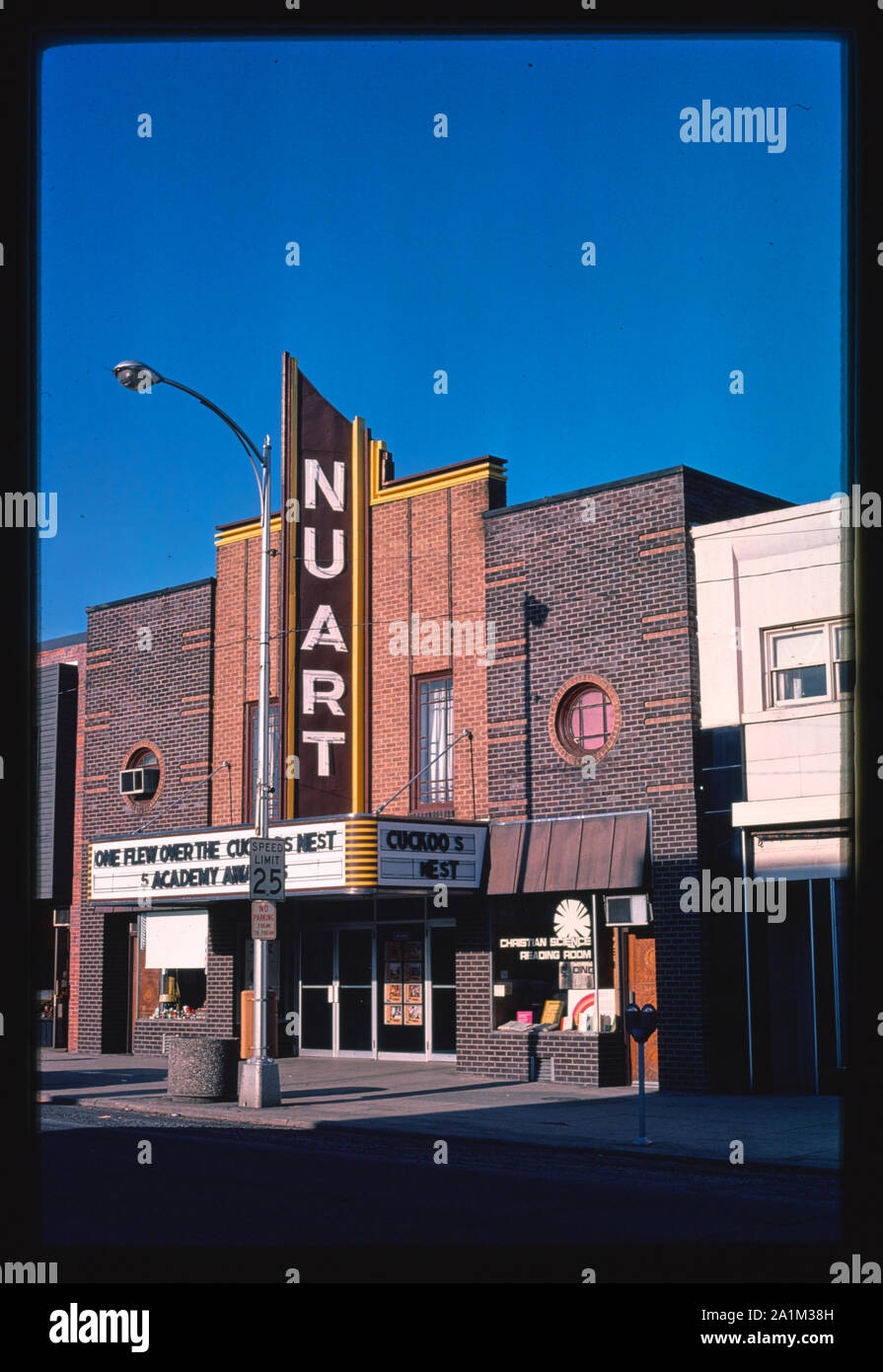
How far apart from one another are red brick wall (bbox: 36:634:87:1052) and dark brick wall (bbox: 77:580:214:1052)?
0.24 metres

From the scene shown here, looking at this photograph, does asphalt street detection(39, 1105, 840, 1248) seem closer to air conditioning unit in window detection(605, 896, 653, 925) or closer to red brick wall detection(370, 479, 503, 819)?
air conditioning unit in window detection(605, 896, 653, 925)

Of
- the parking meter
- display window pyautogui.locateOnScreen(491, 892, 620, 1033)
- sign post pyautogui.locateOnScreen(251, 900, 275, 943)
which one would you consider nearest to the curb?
the parking meter

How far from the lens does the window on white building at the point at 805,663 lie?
1925cm

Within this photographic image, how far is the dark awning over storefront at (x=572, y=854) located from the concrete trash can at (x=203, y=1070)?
485cm

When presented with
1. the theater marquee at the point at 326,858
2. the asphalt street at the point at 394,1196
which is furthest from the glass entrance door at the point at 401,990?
the asphalt street at the point at 394,1196

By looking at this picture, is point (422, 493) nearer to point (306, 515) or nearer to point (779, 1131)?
point (306, 515)

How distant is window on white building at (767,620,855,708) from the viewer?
19250 mm

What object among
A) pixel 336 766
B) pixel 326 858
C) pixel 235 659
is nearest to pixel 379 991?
pixel 336 766

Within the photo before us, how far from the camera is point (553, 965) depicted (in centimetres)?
2188

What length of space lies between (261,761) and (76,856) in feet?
42.0

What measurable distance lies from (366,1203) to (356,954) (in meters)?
14.8

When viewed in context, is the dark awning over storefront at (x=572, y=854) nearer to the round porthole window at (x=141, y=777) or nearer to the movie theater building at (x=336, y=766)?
the movie theater building at (x=336, y=766)
